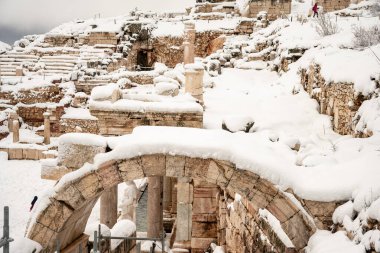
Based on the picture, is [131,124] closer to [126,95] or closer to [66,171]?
[126,95]

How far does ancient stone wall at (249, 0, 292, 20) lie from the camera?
2661 cm

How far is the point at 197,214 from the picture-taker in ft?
32.3

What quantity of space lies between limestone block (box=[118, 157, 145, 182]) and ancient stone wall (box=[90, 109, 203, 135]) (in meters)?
2.13

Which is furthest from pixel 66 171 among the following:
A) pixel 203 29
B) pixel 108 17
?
pixel 108 17

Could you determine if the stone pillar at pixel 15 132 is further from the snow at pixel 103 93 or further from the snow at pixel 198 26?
the snow at pixel 103 93

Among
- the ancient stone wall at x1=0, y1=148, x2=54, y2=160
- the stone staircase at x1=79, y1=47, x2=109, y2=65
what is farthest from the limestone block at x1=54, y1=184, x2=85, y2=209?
the stone staircase at x1=79, y1=47, x2=109, y2=65

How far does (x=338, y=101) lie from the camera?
292 inches

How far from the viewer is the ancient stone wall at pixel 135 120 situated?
721 centimetres

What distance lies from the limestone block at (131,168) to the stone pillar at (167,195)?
880cm

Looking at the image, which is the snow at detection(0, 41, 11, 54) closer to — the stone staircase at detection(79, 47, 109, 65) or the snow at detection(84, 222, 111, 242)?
the stone staircase at detection(79, 47, 109, 65)

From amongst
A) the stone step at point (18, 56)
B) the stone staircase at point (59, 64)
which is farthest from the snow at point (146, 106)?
the stone step at point (18, 56)

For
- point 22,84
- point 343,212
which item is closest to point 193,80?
point 343,212

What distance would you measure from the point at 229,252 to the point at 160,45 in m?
23.2

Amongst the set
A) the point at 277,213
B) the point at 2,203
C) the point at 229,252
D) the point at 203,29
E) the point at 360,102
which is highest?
the point at 203,29
